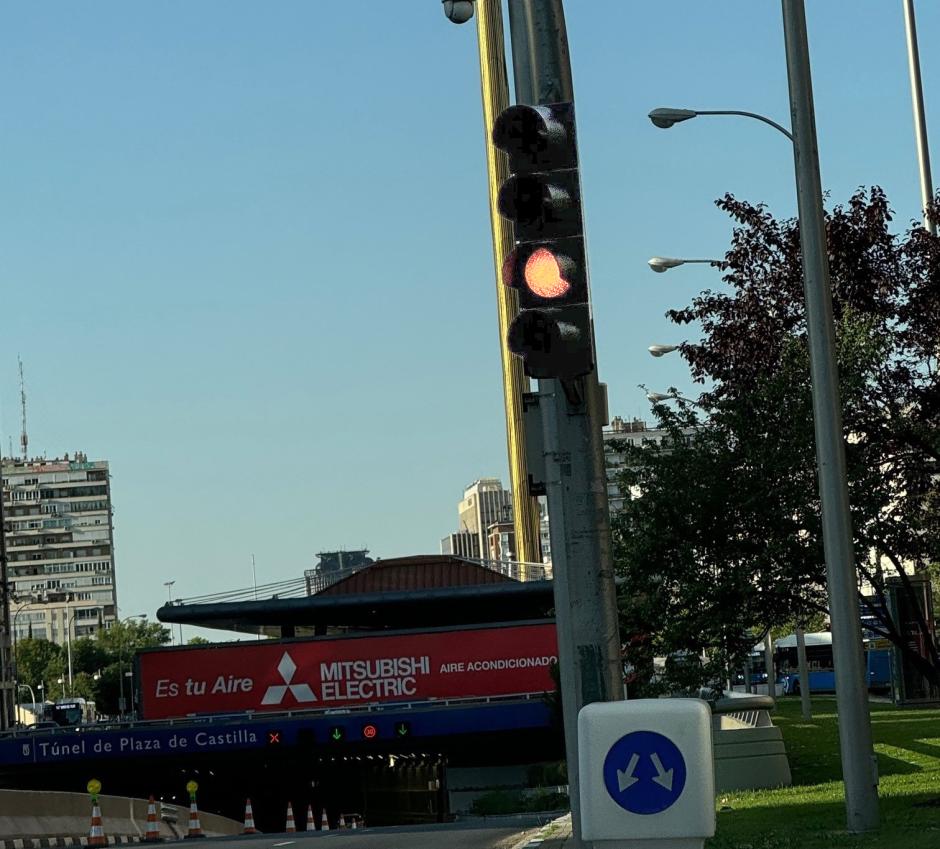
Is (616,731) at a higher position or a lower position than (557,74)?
lower

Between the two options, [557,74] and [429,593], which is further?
[429,593]

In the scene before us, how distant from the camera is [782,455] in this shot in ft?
73.2

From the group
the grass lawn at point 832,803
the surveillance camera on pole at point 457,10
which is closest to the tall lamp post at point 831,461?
the grass lawn at point 832,803

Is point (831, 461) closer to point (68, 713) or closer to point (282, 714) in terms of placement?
point (282, 714)

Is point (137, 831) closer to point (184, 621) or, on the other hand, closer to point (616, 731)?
point (184, 621)

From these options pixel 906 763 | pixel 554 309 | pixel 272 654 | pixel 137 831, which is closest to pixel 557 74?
pixel 554 309

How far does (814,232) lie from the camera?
16.9 m

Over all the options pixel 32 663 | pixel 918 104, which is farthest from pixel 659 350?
pixel 32 663

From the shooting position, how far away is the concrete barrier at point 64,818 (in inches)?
1273

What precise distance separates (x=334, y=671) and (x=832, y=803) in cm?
3670

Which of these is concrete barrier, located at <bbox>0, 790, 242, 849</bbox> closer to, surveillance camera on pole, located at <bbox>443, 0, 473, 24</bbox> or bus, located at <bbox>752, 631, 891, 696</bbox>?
surveillance camera on pole, located at <bbox>443, 0, 473, 24</bbox>

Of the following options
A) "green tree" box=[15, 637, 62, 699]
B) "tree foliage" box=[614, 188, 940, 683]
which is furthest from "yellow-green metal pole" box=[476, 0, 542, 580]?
"green tree" box=[15, 637, 62, 699]

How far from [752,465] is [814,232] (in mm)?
6055

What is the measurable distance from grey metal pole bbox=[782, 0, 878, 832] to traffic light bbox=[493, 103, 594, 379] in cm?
837
